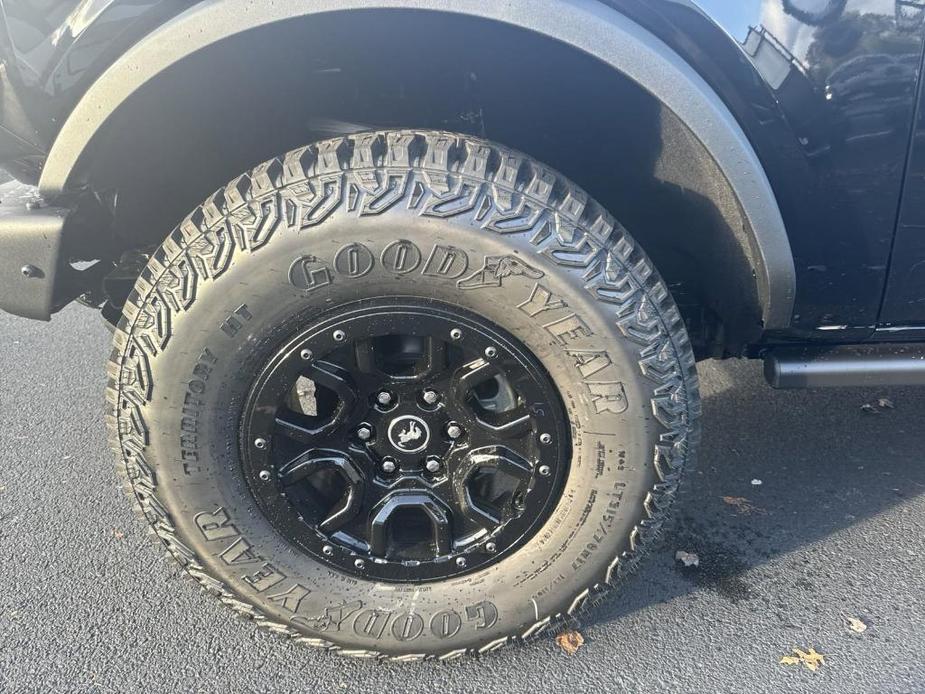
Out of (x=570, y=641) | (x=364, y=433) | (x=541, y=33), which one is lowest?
(x=570, y=641)

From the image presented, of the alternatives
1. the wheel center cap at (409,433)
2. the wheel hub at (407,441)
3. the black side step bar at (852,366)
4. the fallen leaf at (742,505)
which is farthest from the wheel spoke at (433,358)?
the fallen leaf at (742,505)

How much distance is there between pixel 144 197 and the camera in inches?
76.8

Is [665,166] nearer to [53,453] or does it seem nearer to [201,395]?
[201,395]

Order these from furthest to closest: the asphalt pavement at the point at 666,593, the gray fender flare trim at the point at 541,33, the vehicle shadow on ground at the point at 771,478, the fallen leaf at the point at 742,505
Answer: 1. the fallen leaf at the point at 742,505
2. the vehicle shadow on ground at the point at 771,478
3. the asphalt pavement at the point at 666,593
4. the gray fender flare trim at the point at 541,33

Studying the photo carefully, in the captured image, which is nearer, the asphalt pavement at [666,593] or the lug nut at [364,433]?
the lug nut at [364,433]

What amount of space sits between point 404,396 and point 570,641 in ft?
2.84

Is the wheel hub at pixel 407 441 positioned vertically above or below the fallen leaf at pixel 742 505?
above

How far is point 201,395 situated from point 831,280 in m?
1.62

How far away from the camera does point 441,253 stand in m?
1.57

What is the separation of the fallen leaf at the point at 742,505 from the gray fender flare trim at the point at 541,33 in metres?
1.23

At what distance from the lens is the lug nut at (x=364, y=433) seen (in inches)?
70.3

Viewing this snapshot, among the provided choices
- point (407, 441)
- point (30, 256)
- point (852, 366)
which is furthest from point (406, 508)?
point (852, 366)

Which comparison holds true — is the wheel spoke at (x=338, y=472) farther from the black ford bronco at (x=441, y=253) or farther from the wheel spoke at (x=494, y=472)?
the wheel spoke at (x=494, y=472)

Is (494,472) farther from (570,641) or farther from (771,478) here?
(771,478)
